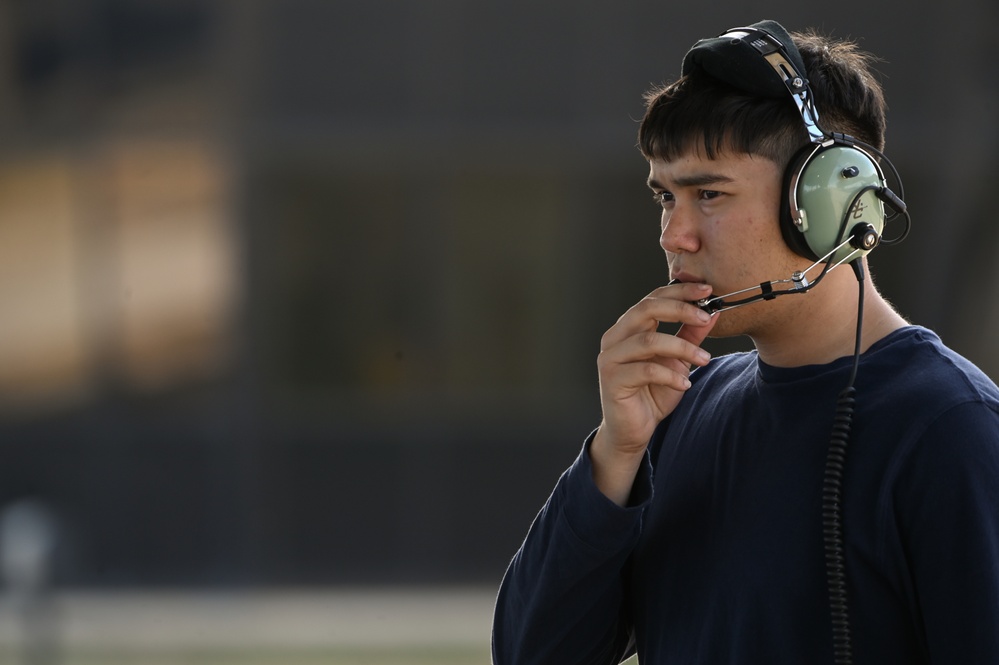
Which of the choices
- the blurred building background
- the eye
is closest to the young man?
the eye

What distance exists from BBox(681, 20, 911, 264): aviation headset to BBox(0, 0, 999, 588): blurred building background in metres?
7.82

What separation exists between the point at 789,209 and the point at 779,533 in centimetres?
48

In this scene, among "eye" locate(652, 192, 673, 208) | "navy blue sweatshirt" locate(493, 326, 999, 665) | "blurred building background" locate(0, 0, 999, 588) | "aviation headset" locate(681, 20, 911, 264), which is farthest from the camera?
"blurred building background" locate(0, 0, 999, 588)

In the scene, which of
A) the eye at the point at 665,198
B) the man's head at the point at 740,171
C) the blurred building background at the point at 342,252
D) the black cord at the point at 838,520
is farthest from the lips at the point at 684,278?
the blurred building background at the point at 342,252

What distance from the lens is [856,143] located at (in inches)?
78.7

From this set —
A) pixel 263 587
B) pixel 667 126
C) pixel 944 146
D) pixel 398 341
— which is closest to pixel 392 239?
pixel 398 341

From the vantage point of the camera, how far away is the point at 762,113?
1948mm

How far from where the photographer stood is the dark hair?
1.94 meters

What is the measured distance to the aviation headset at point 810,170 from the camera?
6.31 ft

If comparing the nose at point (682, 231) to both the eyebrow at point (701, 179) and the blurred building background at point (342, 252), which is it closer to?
the eyebrow at point (701, 179)

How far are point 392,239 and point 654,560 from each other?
26.3 ft

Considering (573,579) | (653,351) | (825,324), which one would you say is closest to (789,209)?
(825,324)

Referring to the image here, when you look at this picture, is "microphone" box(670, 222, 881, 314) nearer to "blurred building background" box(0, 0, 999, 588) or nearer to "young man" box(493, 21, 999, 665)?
"young man" box(493, 21, 999, 665)

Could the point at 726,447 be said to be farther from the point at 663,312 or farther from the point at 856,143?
the point at 856,143
